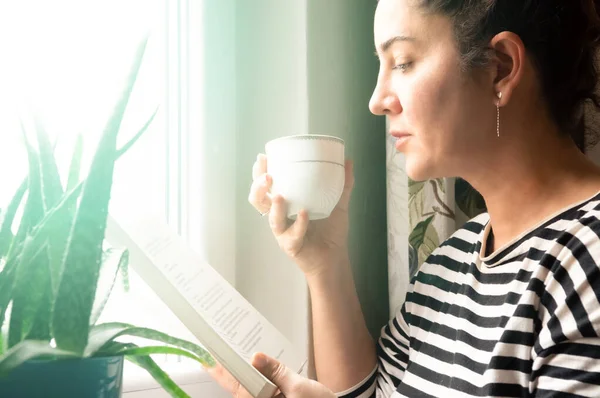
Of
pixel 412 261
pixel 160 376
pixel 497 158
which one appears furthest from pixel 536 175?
pixel 160 376

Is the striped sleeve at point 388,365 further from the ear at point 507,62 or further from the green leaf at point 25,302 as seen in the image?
the green leaf at point 25,302

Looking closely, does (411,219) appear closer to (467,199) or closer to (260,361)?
(467,199)

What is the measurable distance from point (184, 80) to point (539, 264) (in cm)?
69

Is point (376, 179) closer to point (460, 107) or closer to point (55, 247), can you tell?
point (460, 107)

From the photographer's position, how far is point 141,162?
961 mm

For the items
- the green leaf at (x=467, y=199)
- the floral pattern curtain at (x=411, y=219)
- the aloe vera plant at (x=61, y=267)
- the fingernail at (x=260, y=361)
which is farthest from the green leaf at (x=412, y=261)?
the aloe vera plant at (x=61, y=267)

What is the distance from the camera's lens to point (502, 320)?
2.50 ft

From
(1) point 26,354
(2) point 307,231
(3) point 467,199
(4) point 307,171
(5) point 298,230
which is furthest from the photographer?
(3) point 467,199

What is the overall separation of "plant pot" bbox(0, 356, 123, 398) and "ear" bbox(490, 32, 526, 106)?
2.11 feet

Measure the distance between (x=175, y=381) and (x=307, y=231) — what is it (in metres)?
0.33

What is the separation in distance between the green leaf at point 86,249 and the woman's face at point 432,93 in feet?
1.48

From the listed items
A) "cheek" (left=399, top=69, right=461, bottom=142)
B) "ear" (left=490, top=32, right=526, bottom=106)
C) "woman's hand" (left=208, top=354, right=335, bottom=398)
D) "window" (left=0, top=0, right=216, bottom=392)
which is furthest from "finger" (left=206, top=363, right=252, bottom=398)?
"ear" (left=490, top=32, right=526, bottom=106)

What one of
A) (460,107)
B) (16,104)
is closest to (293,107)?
(460,107)

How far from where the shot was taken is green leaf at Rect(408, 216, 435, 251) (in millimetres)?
1001
